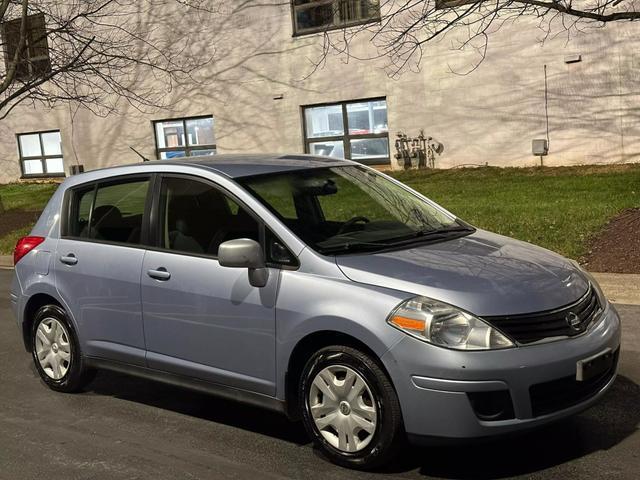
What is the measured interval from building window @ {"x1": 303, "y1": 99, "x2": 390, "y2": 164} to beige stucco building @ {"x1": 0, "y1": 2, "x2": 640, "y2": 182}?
0.03m

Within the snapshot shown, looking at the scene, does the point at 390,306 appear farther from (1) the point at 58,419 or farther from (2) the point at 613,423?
(1) the point at 58,419

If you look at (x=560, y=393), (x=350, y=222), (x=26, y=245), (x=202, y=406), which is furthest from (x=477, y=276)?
(x=26, y=245)

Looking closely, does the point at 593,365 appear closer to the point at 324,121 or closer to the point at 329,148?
the point at 329,148

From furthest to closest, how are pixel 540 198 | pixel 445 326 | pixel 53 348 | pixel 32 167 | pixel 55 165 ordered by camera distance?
pixel 32 167 < pixel 55 165 < pixel 540 198 < pixel 53 348 < pixel 445 326

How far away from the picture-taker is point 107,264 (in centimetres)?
550

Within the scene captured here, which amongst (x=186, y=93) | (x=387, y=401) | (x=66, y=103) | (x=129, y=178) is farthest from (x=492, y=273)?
(x=66, y=103)

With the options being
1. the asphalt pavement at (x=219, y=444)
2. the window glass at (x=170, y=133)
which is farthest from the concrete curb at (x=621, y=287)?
the window glass at (x=170, y=133)

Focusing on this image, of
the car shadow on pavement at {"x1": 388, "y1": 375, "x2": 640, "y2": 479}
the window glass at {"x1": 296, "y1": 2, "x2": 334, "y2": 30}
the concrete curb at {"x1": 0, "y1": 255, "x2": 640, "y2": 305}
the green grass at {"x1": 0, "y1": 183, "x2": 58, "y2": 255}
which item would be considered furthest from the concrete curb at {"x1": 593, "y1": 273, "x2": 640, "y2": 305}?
the window glass at {"x1": 296, "y1": 2, "x2": 334, "y2": 30}

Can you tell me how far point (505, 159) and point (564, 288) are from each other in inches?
562

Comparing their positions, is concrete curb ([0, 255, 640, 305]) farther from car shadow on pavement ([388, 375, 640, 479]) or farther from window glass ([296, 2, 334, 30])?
window glass ([296, 2, 334, 30])

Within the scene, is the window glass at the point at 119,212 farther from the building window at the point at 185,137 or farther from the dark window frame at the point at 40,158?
the dark window frame at the point at 40,158

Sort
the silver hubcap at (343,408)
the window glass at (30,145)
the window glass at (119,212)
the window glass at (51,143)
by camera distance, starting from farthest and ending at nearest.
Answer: the window glass at (30,145) < the window glass at (51,143) < the window glass at (119,212) < the silver hubcap at (343,408)

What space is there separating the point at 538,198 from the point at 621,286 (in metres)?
5.42

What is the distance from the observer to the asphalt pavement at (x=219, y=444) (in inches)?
170
